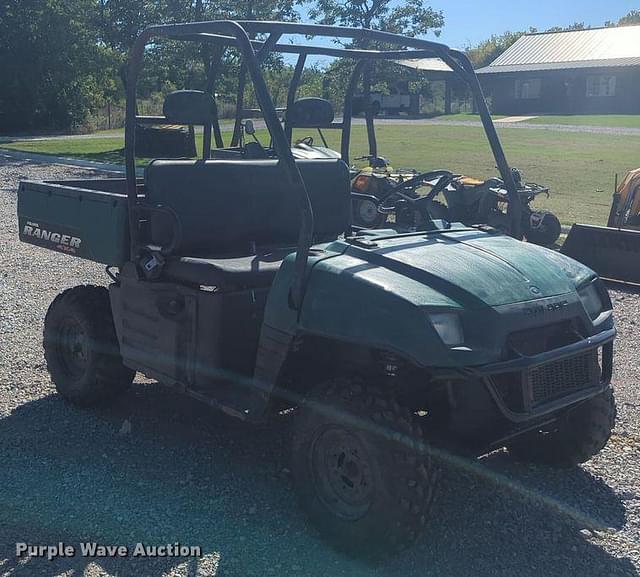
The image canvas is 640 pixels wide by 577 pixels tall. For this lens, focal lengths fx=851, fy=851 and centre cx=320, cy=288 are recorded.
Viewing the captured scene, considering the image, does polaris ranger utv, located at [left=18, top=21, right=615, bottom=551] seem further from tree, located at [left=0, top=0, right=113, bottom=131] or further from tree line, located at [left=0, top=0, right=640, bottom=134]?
tree, located at [left=0, top=0, right=113, bottom=131]

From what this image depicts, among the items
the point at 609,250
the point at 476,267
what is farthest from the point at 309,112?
the point at 609,250

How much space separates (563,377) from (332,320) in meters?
0.99

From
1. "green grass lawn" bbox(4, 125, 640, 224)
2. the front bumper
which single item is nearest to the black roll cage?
the front bumper

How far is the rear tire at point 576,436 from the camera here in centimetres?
397

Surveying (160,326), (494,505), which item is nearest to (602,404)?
(494,505)

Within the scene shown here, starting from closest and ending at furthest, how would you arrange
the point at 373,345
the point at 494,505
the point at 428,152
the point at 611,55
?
the point at 373,345
the point at 494,505
the point at 428,152
the point at 611,55

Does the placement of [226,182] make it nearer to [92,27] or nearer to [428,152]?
[428,152]

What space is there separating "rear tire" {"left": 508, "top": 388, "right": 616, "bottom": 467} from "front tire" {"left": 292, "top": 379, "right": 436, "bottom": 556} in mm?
1074

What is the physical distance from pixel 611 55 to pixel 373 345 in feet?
165

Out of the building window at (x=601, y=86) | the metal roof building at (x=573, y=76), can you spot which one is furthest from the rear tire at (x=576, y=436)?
the building window at (x=601, y=86)

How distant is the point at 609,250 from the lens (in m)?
8.59

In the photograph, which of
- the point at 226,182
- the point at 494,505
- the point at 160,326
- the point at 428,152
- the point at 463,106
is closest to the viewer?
the point at 494,505

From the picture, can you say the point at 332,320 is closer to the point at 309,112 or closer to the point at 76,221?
the point at 309,112

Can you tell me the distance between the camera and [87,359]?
4926 mm
